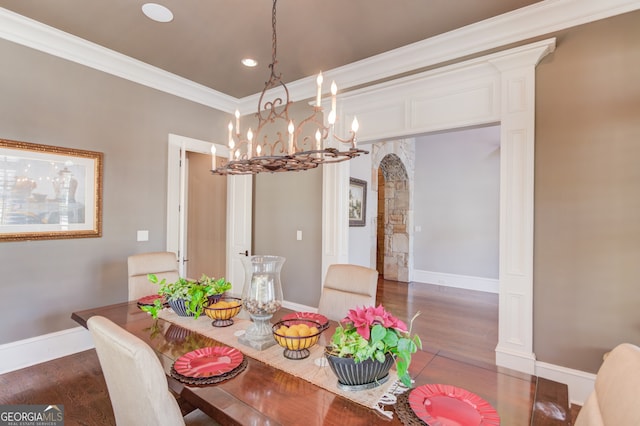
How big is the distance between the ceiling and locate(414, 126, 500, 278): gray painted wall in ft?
10.9

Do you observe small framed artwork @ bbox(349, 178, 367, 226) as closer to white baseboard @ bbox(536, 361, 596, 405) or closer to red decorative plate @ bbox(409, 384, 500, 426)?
white baseboard @ bbox(536, 361, 596, 405)

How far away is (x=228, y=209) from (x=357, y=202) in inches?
99.2

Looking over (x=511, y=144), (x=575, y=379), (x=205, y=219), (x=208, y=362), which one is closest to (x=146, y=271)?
(x=208, y=362)

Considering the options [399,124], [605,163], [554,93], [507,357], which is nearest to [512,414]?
[507,357]

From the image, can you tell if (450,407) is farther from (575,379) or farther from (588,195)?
(588,195)

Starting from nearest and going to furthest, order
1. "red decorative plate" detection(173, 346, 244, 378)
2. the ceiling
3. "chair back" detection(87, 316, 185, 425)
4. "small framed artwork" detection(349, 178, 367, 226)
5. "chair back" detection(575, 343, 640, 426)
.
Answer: "chair back" detection(575, 343, 640, 426), "chair back" detection(87, 316, 185, 425), "red decorative plate" detection(173, 346, 244, 378), the ceiling, "small framed artwork" detection(349, 178, 367, 226)

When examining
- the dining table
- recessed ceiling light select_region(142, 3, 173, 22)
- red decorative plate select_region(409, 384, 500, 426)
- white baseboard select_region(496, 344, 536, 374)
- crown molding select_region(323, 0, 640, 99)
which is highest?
recessed ceiling light select_region(142, 3, 173, 22)

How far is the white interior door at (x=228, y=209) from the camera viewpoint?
145 inches

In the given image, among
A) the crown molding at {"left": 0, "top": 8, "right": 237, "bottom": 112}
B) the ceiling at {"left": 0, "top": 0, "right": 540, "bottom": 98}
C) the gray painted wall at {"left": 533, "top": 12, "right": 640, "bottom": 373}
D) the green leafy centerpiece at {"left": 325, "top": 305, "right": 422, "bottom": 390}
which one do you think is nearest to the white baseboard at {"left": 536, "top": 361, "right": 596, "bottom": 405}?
the gray painted wall at {"left": 533, "top": 12, "right": 640, "bottom": 373}

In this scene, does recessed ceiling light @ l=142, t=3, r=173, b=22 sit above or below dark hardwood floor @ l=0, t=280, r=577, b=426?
above

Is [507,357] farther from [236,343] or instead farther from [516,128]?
[236,343]

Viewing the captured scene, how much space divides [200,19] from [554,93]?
9.40 feet

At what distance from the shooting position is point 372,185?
639cm

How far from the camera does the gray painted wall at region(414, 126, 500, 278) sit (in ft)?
19.2
